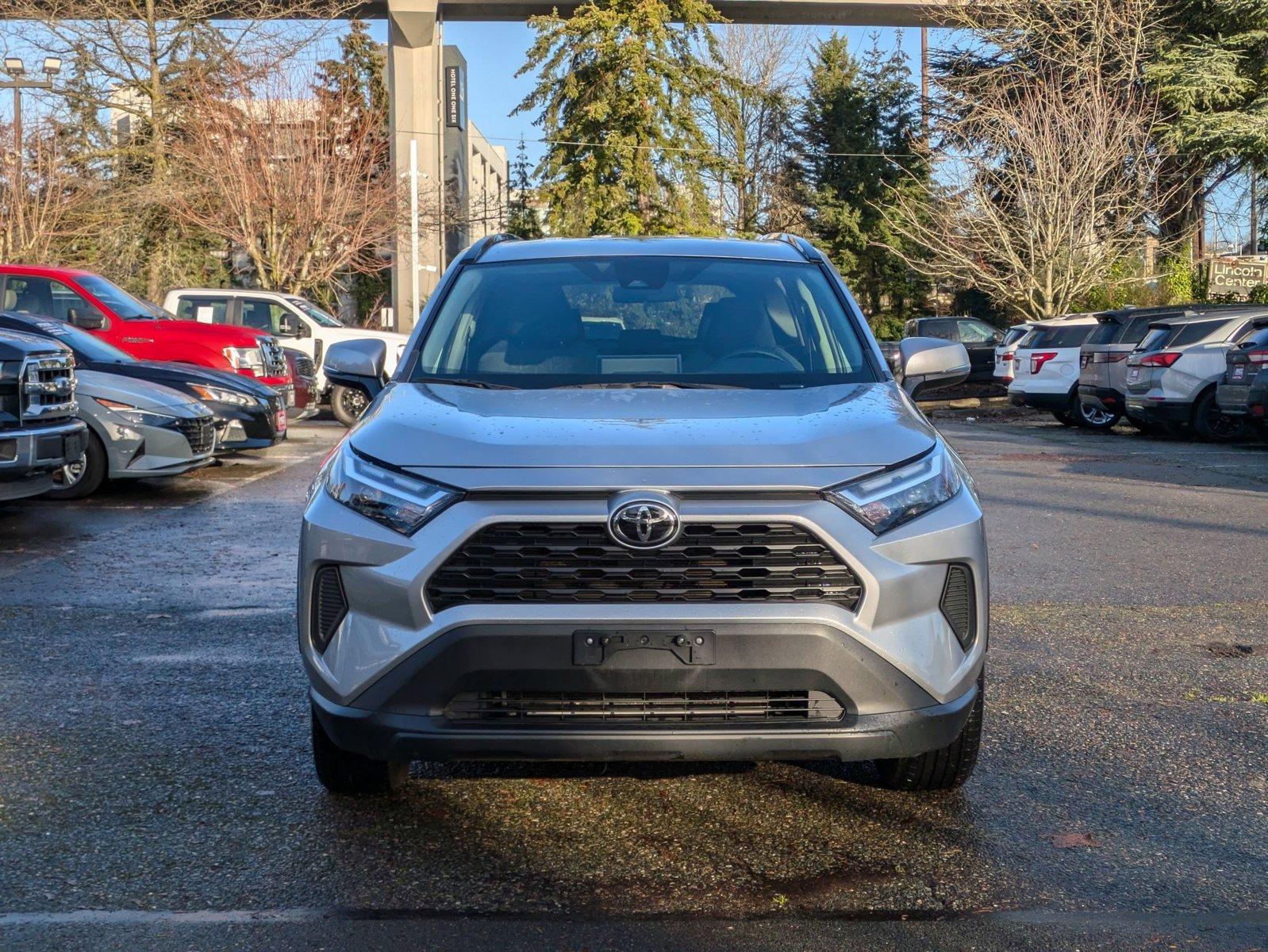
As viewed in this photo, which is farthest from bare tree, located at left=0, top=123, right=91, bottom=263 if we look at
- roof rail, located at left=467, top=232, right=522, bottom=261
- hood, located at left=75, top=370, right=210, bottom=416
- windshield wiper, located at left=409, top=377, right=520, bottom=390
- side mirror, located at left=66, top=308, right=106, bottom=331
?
windshield wiper, located at left=409, top=377, right=520, bottom=390

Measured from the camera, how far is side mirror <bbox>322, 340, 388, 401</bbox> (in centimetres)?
545

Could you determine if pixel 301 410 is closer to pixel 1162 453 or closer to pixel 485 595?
pixel 1162 453

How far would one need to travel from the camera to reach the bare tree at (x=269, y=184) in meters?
35.0

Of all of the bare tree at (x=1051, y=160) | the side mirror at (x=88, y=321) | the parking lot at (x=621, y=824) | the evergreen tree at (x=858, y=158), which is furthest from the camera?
the evergreen tree at (x=858, y=158)

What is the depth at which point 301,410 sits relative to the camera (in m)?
19.0

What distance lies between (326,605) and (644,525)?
879 mm

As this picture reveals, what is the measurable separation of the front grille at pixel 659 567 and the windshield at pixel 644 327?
1096mm

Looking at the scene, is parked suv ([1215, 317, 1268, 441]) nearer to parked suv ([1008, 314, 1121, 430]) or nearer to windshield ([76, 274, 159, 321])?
parked suv ([1008, 314, 1121, 430])

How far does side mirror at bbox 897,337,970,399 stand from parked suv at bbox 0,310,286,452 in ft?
28.2

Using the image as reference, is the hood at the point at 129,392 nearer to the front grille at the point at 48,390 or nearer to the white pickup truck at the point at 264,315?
the front grille at the point at 48,390

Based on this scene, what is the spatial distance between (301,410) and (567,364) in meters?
14.7

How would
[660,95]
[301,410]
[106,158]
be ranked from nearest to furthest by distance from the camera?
[301,410], [106,158], [660,95]

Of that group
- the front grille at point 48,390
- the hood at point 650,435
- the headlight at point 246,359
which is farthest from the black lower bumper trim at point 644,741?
the headlight at point 246,359

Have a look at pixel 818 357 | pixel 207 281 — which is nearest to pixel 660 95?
pixel 207 281
